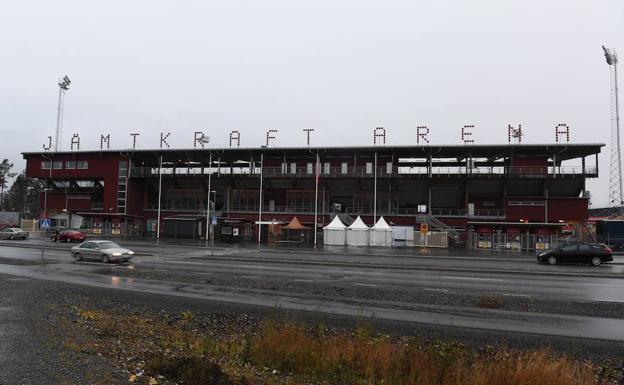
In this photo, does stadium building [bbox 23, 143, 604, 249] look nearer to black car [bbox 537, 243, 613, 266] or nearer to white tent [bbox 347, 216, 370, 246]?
white tent [bbox 347, 216, 370, 246]

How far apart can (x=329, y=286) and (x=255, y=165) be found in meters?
61.9

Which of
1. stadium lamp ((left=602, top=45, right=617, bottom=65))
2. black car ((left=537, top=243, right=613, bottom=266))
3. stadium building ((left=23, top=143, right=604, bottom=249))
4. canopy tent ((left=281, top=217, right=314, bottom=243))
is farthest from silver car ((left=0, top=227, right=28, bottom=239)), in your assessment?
stadium lamp ((left=602, top=45, right=617, bottom=65))

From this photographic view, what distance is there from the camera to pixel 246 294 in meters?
15.5

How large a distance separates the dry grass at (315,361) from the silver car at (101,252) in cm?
1988

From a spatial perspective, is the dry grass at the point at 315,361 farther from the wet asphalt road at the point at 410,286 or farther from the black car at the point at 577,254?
the black car at the point at 577,254

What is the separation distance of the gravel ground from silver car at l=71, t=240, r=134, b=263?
356 inches

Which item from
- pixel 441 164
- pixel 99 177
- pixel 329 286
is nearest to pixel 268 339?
pixel 329 286

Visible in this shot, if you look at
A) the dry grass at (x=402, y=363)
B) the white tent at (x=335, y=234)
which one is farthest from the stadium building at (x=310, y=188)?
the dry grass at (x=402, y=363)

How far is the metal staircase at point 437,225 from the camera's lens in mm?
56631

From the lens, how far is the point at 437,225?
199 ft

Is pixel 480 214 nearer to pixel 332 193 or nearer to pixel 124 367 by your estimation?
pixel 332 193

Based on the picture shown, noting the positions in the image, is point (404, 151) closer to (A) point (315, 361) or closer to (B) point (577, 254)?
(B) point (577, 254)

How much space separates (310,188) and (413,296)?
5909 centimetres

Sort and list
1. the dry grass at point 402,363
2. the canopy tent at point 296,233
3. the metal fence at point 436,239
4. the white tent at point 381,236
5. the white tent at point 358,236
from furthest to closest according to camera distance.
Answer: the canopy tent at point 296,233 → the white tent at point 358,236 → the white tent at point 381,236 → the metal fence at point 436,239 → the dry grass at point 402,363
